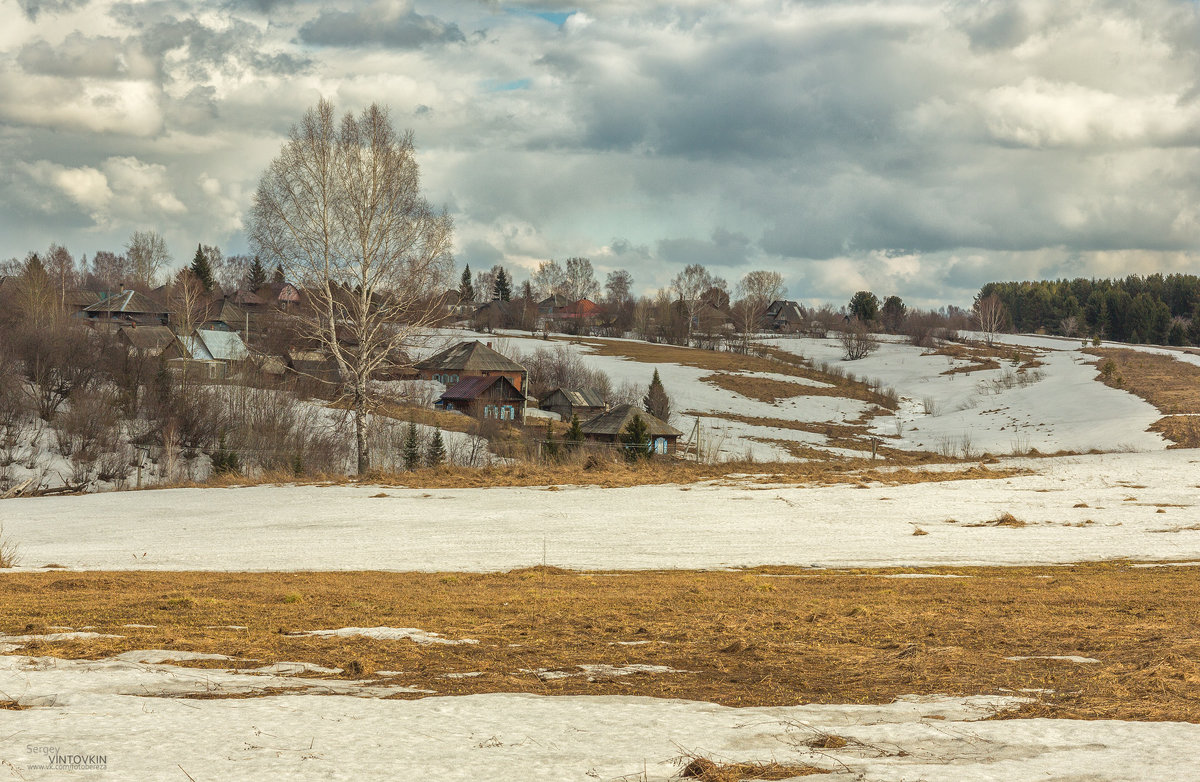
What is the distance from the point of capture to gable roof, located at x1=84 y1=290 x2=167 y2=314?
3944 inches

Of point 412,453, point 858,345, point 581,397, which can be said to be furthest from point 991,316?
point 412,453

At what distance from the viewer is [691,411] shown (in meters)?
82.1

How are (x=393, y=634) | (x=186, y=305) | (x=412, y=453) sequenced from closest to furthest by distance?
(x=393, y=634), (x=412, y=453), (x=186, y=305)

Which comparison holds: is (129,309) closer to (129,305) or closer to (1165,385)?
(129,305)

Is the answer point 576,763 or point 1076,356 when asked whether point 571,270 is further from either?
point 576,763

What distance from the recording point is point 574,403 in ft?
258

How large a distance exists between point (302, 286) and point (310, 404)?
20230mm

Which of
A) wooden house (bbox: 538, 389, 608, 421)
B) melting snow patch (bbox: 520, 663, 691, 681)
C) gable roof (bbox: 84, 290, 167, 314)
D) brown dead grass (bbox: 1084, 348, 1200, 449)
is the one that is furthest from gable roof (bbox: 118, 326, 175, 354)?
melting snow patch (bbox: 520, 663, 691, 681)

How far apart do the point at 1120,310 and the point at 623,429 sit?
134m

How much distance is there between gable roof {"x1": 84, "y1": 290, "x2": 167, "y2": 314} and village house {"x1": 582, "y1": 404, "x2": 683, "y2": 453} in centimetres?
6640

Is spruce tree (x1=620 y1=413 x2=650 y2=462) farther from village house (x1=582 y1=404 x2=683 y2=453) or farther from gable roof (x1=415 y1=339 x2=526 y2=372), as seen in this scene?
gable roof (x1=415 y1=339 x2=526 y2=372)

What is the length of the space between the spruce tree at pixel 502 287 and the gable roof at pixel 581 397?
103 meters

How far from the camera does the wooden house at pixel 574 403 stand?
77.8m

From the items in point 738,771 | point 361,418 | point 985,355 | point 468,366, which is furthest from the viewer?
point 985,355
